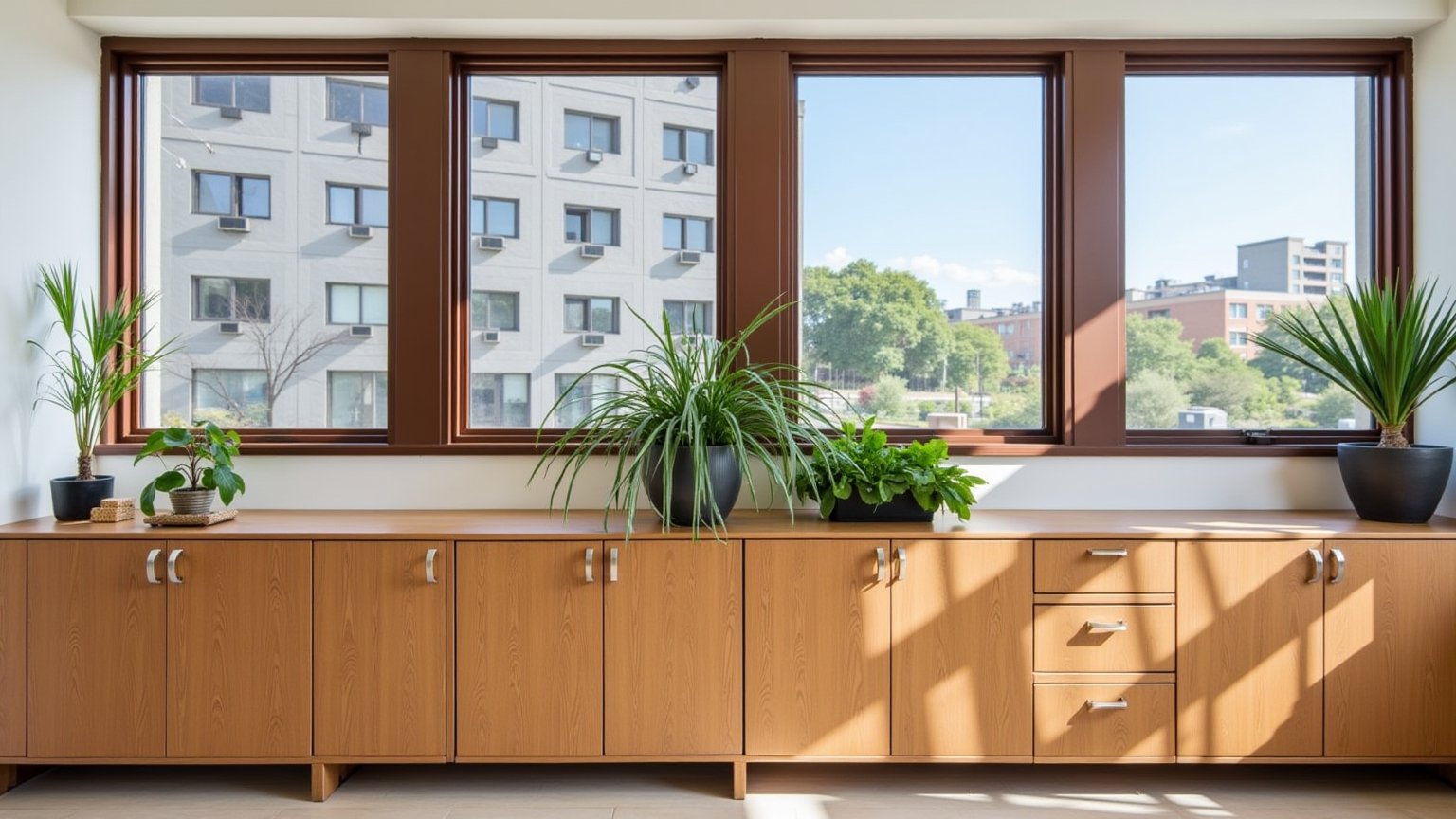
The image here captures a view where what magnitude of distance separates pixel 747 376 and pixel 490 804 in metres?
1.48

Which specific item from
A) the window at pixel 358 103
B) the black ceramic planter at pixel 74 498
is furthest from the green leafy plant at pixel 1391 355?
the black ceramic planter at pixel 74 498

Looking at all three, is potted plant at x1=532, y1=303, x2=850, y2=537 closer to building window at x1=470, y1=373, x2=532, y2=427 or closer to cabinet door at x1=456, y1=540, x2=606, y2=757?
cabinet door at x1=456, y1=540, x2=606, y2=757

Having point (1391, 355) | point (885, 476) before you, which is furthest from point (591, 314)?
point (1391, 355)

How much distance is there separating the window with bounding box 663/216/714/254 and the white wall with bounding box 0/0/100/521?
6.57 ft

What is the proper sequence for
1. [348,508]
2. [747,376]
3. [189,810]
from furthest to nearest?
1. [348,508]
2. [747,376]
3. [189,810]

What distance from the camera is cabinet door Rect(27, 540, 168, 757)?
2277mm

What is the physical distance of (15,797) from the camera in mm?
2363

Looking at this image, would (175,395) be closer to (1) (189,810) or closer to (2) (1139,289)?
(1) (189,810)

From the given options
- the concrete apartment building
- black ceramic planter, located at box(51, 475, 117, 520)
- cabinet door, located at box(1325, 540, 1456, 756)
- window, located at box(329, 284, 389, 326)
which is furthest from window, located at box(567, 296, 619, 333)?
cabinet door, located at box(1325, 540, 1456, 756)

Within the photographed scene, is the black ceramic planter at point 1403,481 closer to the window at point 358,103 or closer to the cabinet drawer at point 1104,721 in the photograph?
the cabinet drawer at point 1104,721

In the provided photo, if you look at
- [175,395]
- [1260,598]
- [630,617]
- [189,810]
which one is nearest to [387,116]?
[175,395]

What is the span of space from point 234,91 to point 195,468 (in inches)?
55.3

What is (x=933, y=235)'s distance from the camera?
2.95m

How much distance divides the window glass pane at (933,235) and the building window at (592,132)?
0.70m
